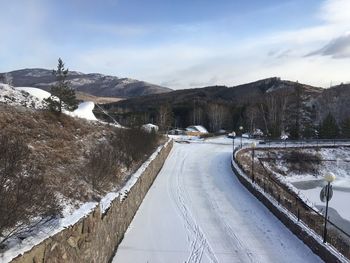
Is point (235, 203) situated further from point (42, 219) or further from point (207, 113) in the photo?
point (207, 113)

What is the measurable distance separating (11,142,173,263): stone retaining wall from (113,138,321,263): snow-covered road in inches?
20.9

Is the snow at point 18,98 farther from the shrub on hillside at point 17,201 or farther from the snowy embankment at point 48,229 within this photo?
the shrub on hillside at point 17,201

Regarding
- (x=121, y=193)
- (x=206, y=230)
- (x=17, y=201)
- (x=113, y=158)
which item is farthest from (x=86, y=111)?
(x=17, y=201)

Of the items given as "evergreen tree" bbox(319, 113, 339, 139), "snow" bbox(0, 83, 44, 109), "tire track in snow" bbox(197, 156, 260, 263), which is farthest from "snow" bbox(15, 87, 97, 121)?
"evergreen tree" bbox(319, 113, 339, 139)

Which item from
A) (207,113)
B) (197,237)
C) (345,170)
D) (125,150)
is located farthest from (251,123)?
(197,237)

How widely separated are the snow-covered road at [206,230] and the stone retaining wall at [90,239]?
1.74 ft

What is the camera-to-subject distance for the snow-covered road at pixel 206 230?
38.6ft

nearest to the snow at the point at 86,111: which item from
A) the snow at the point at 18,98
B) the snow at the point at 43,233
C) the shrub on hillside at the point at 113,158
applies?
the snow at the point at 18,98

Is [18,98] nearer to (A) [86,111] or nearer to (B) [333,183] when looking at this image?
(A) [86,111]

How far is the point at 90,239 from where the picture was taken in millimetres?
8625

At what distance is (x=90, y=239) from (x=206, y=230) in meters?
6.25

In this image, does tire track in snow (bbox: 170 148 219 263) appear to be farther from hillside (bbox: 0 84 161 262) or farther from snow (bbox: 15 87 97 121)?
snow (bbox: 15 87 97 121)

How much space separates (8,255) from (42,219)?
214 centimetres

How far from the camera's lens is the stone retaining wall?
636 cm
